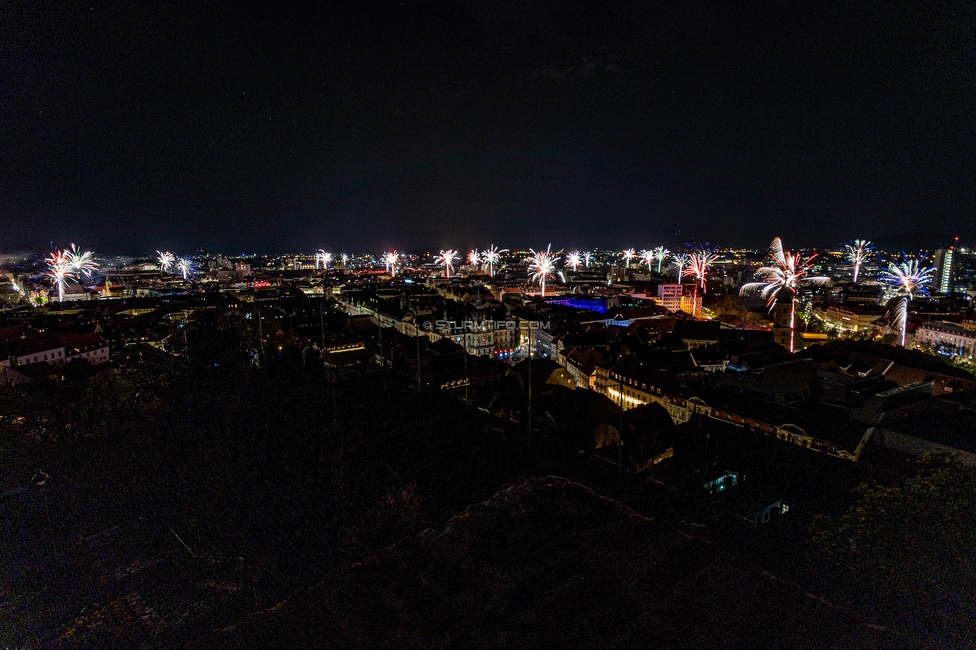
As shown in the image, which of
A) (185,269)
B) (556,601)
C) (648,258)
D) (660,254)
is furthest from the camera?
(660,254)

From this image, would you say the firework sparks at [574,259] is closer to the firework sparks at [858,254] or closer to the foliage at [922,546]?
the firework sparks at [858,254]

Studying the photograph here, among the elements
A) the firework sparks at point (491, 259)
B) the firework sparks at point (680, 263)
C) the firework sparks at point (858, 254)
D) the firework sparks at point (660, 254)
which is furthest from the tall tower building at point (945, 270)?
the firework sparks at point (491, 259)

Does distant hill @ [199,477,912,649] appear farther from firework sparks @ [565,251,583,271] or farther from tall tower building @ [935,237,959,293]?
tall tower building @ [935,237,959,293]

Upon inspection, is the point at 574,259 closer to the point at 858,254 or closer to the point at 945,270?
the point at 858,254

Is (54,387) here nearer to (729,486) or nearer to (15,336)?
(15,336)

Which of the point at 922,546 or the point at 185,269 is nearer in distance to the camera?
the point at 922,546

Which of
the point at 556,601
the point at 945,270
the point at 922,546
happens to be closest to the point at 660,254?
the point at 945,270

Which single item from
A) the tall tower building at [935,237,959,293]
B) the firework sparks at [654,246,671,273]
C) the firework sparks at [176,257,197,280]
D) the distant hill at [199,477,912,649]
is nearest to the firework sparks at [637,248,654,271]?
the firework sparks at [654,246,671,273]

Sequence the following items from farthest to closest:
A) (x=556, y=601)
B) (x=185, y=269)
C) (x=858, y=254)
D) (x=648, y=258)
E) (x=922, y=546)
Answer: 1. (x=648, y=258)
2. (x=185, y=269)
3. (x=858, y=254)
4. (x=922, y=546)
5. (x=556, y=601)
